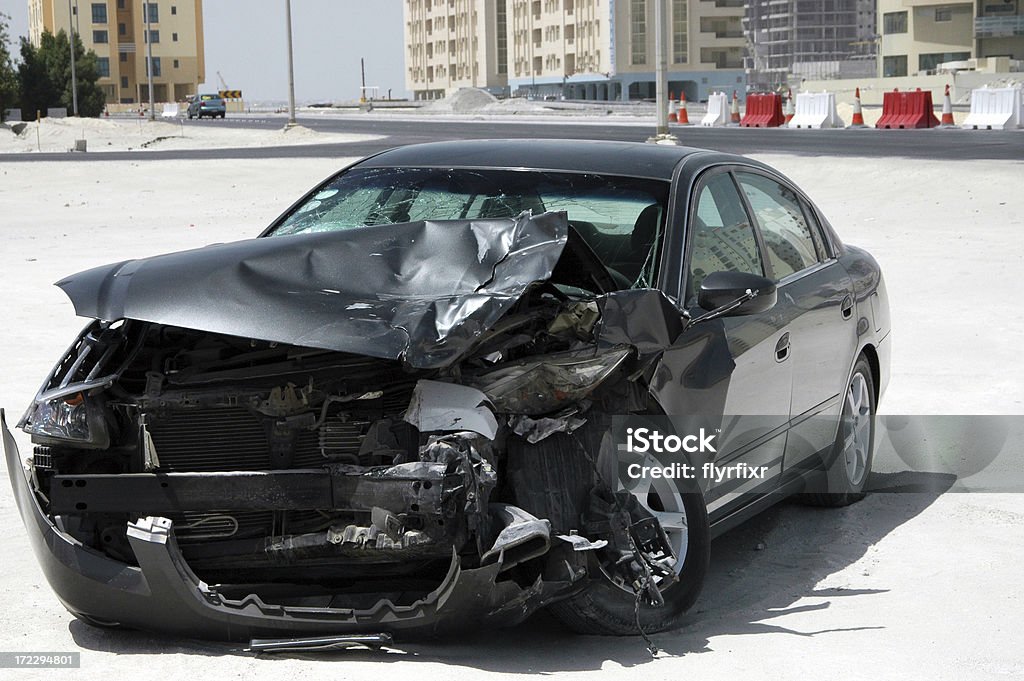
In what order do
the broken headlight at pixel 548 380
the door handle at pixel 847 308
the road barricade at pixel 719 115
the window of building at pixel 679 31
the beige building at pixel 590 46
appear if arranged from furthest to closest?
the window of building at pixel 679 31
the beige building at pixel 590 46
the road barricade at pixel 719 115
the door handle at pixel 847 308
the broken headlight at pixel 548 380

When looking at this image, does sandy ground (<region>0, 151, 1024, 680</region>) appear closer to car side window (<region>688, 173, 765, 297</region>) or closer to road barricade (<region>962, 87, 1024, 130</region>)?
car side window (<region>688, 173, 765, 297</region>)

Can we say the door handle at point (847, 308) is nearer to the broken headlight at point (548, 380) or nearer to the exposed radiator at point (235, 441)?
the broken headlight at point (548, 380)

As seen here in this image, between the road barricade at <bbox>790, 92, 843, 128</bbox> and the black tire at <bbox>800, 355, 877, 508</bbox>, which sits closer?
the black tire at <bbox>800, 355, 877, 508</bbox>

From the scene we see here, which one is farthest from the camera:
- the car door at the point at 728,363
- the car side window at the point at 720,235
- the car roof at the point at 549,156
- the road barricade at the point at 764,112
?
the road barricade at the point at 764,112

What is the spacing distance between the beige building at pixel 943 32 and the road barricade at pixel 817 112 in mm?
55331

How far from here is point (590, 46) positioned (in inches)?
4924

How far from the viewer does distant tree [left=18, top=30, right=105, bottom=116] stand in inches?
3349

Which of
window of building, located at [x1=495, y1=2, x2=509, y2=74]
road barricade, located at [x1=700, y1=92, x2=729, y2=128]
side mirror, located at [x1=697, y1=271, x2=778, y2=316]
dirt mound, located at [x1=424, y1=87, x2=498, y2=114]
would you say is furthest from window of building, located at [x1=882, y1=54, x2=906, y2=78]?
side mirror, located at [x1=697, y1=271, x2=778, y2=316]

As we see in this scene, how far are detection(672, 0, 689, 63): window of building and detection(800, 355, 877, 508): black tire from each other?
117804 millimetres

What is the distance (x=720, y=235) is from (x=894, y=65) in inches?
4068

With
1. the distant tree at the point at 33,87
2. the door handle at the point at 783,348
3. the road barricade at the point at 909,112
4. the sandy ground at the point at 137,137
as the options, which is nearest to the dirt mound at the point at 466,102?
the distant tree at the point at 33,87

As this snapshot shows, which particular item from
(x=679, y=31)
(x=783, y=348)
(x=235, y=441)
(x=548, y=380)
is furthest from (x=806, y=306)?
(x=679, y=31)

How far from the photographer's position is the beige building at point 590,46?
4747 inches

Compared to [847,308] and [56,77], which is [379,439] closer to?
[847,308]
